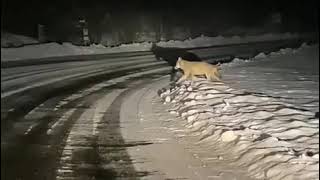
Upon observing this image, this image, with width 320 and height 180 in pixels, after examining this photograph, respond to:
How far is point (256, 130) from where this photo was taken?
7250 mm

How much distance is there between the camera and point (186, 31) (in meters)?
33.0

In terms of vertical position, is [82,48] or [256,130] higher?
[82,48]

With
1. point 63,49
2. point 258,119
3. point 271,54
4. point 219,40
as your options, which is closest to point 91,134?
point 258,119

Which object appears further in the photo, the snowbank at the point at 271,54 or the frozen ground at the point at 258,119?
the snowbank at the point at 271,54

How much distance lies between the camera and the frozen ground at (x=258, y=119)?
232 inches

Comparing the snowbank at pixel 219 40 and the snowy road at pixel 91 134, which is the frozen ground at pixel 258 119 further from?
the snowbank at pixel 219 40

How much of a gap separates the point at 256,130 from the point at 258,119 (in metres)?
0.73

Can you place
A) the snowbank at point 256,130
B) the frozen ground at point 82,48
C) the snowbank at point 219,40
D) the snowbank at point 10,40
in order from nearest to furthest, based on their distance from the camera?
Result: the snowbank at point 256,130 < the snowbank at point 10,40 < the frozen ground at point 82,48 < the snowbank at point 219,40

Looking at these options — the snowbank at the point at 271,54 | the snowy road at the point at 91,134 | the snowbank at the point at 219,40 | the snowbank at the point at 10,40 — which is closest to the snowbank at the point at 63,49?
the snowbank at the point at 10,40

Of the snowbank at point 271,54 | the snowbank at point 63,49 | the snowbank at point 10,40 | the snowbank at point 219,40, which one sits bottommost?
the snowbank at point 271,54

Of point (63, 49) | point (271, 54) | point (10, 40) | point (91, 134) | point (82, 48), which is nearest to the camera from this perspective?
point (91, 134)

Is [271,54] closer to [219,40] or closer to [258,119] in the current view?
[219,40]

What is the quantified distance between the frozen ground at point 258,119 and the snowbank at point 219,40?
43.3ft

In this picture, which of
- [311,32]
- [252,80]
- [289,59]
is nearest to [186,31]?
[311,32]
